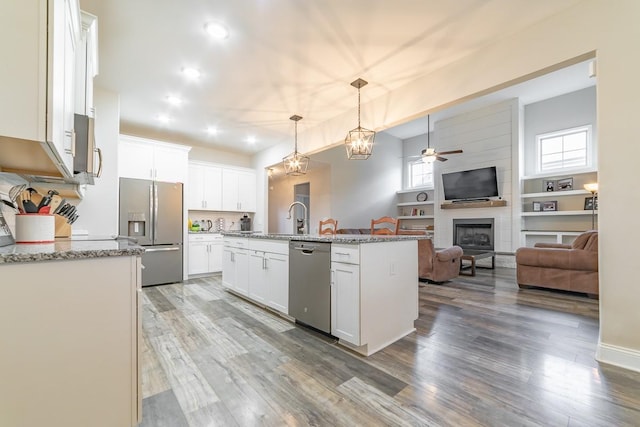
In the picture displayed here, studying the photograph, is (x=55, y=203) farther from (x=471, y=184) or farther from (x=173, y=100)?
(x=471, y=184)

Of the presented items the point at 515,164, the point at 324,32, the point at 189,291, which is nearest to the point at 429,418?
the point at 324,32

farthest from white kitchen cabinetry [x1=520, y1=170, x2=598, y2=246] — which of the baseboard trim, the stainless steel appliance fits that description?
the stainless steel appliance

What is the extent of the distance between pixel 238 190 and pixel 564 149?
23.6 feet

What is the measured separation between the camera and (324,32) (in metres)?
2.49

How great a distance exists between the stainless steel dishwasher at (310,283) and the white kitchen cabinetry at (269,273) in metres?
0.13

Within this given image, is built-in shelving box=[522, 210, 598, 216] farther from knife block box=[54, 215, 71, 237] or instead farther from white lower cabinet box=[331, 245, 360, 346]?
knife block box=[54, 215, 71, 237]

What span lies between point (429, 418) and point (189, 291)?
377 centimetres

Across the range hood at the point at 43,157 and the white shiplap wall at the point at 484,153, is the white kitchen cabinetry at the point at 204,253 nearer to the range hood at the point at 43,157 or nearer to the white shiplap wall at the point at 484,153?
the range hood at the point at 43,157

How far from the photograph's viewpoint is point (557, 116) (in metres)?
5.92

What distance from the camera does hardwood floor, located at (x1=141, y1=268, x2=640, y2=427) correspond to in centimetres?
145

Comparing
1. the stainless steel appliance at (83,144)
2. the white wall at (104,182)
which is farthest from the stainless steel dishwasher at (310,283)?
the white wall at (104,182)

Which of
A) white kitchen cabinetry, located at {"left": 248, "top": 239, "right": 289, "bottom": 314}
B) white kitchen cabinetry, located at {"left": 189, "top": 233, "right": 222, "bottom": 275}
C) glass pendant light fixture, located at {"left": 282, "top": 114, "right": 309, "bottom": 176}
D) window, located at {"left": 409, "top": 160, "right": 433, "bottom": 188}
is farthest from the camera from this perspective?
window, located at {"left": 409, "top": 160, "right": 433, "bottom": 188}

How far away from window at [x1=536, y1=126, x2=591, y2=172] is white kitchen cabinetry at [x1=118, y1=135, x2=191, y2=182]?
760cm

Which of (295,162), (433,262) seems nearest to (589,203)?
(433,262)
